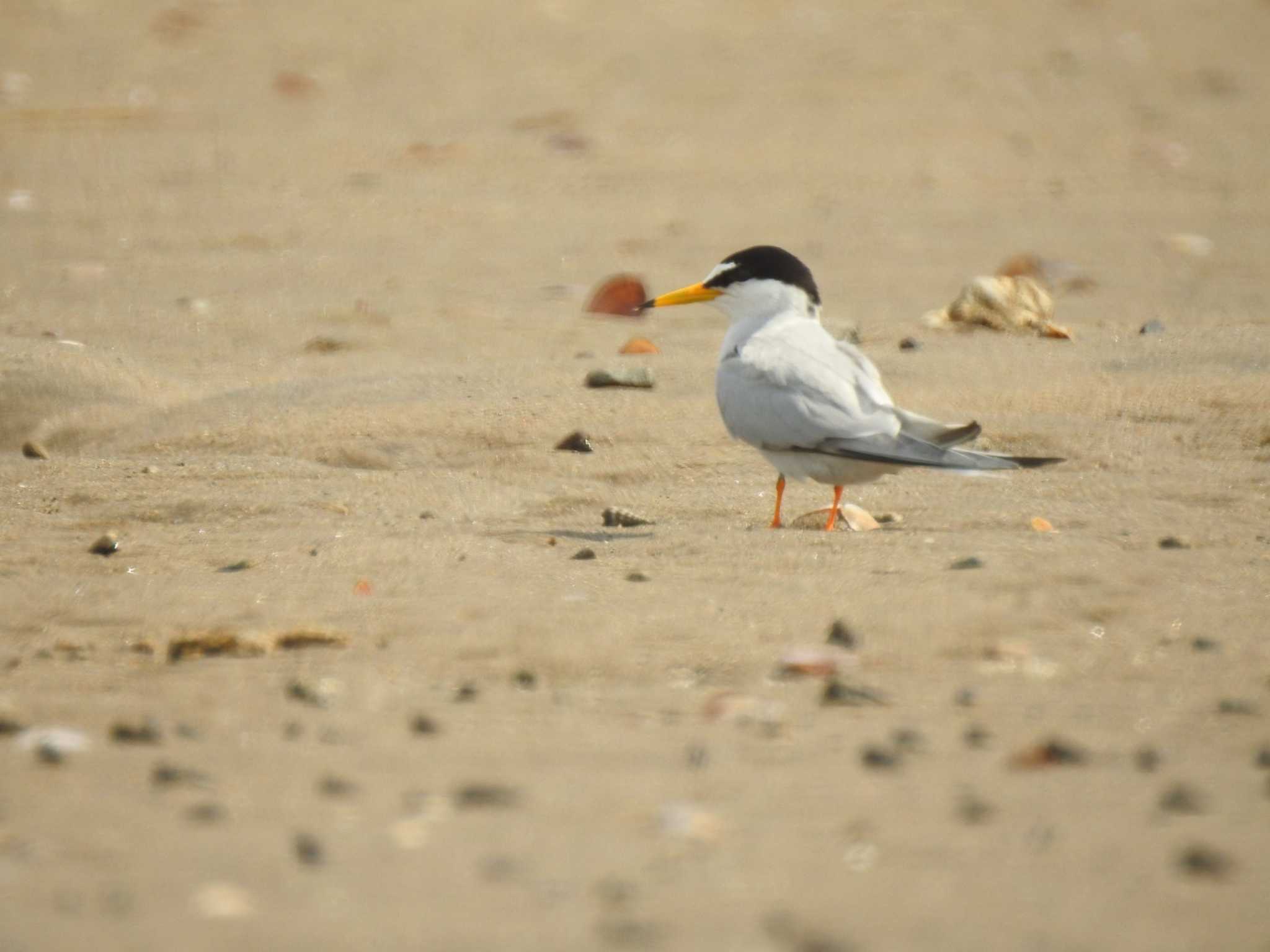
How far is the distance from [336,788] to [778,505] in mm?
2156

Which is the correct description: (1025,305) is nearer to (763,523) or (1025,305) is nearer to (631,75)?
(763,523)

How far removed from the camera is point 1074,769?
2865 millimetres

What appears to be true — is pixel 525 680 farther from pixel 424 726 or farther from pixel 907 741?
pixel 907 741

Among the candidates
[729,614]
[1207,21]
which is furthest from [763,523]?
[1207,21]

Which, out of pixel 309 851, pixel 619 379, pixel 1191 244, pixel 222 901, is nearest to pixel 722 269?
pixel 619 379

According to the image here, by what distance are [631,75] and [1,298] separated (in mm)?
5477

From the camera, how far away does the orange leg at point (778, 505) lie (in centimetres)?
470

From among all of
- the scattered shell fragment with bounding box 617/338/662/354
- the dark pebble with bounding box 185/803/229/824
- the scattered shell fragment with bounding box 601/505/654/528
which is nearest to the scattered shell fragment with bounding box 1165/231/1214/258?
the scattered shell fragment with bounding box 617/338/662/354

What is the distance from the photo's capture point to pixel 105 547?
4344mm

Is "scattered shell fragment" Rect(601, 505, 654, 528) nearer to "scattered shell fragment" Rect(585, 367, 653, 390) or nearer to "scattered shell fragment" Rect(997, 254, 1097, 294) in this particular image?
"scattered shell fragment" Rect(585, 367, 653, 390)

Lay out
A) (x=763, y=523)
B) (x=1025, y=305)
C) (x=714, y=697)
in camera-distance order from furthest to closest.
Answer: (x=1025, y=305)
(x=763, y=523)
(x=714, y=697)

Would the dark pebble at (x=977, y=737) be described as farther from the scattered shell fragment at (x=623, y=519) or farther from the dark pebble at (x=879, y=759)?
the scattered shell fragment at (x=623, y=519)

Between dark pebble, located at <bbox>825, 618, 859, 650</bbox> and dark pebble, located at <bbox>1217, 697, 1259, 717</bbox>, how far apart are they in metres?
0.69

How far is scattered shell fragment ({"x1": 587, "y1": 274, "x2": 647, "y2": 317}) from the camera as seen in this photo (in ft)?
24.4
